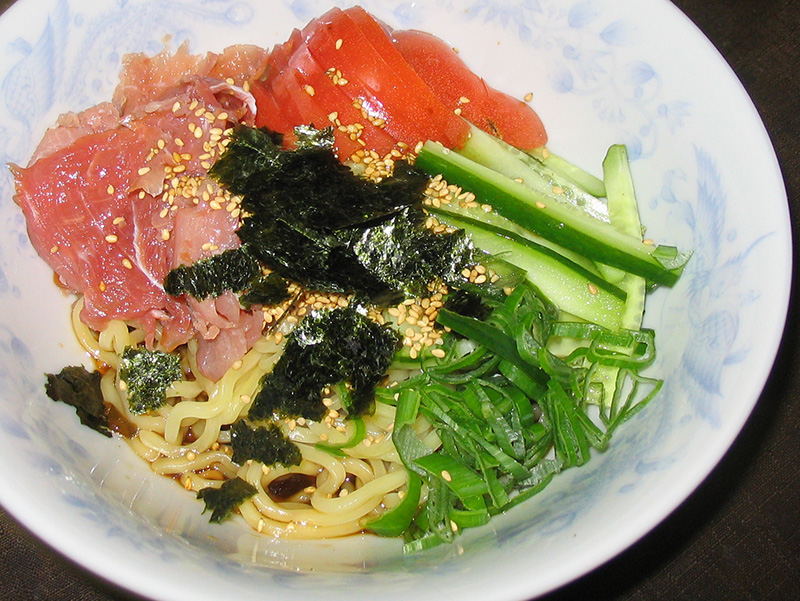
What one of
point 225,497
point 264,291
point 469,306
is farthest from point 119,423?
point 469,306

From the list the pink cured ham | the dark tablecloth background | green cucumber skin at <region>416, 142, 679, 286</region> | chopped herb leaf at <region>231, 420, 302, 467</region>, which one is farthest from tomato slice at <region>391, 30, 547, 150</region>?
chopped herb leaf at <region>231, 420, 302, 467</region>

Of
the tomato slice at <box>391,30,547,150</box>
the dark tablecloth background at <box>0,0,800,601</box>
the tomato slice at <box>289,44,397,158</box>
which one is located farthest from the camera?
the tomato slice at <box>391,30,547,150</box>

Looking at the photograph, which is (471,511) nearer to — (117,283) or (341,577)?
(341,577)

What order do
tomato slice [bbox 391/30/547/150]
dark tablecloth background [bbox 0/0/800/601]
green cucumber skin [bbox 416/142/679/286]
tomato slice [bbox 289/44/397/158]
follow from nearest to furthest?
1. green cucumber skin [bbox 416/142/679/286]
2. dark tablecloth background [bbox 0/0/800/601]
3. tomato slice [bbox 289/44/397/158]
4. tomato slice [bbox 391/30/547/150]

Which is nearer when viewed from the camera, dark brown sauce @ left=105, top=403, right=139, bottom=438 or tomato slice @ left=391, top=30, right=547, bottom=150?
dark brown sauce @ left=105, top=403, right=139, bottom=438

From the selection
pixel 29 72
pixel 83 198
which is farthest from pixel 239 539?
pixel 29 72

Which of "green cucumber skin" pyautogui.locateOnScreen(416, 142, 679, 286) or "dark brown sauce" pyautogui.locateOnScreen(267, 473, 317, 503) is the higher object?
"green cucumber skin" pyautogui.locateOnScreen(416, 142, 679, 286)

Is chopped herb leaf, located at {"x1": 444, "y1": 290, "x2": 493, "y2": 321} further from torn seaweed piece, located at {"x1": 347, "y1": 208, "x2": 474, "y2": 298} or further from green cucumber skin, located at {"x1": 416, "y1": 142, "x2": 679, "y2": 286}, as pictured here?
green cucumber skin, located at {"x1": 416, "y1": 142, "x2": 679, "y2": 286}

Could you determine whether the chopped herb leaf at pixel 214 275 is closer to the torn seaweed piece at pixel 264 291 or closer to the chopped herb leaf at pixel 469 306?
the torn seaweed piece at pixel 264 291
